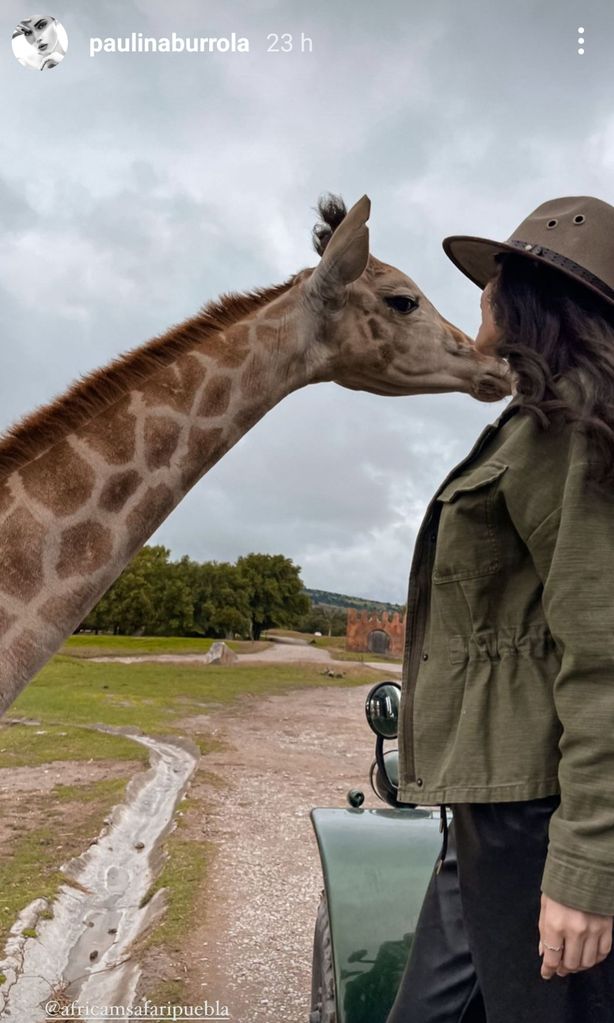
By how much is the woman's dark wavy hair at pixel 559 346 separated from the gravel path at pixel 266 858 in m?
3.83

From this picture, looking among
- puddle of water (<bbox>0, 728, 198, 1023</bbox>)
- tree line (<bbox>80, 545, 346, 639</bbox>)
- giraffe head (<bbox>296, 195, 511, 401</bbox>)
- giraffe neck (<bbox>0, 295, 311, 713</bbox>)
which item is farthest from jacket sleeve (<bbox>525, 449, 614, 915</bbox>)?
tree line (<bbox>80, 545, 346, 639</bbox>)

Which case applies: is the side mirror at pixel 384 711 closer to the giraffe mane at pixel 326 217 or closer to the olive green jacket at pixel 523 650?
the olive green jacket at pixel 523 650

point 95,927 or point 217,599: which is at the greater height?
point 217,599

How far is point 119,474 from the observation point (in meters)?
2.92

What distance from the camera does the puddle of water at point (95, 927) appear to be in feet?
13.4

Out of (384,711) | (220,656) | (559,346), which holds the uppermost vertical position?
(559,346)

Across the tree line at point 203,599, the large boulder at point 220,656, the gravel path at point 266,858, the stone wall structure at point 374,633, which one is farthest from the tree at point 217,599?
the gravel path at point 266,858

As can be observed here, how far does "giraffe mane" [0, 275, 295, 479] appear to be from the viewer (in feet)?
9.53

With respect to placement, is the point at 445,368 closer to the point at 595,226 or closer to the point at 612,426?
the point at 595,226

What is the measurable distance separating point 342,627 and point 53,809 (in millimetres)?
43823

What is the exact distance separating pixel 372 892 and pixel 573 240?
2.22 meters

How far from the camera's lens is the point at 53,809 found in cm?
738

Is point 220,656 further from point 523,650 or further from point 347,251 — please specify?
point 523,650

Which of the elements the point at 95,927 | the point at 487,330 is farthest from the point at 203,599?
the point at 487,330
